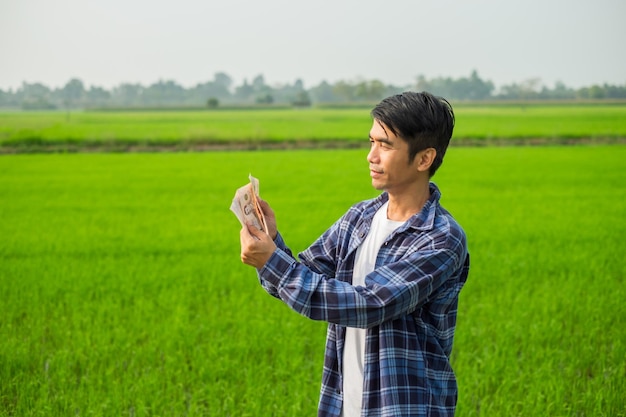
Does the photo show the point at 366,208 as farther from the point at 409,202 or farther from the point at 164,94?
the point at 164,94

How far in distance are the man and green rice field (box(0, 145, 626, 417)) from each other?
171cm

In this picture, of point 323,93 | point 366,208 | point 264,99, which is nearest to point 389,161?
point 366,208

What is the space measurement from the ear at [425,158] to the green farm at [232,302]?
1.93 metres

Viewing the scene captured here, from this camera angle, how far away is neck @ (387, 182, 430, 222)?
1592 mm

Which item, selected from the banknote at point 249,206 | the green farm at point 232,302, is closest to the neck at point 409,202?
the banknote at point 249,206

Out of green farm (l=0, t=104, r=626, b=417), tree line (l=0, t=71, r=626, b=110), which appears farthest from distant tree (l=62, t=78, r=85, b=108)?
green farm (l=0, t=104, r=626, b=417)

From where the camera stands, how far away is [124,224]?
8328 millimetres

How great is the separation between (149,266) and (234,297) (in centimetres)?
130

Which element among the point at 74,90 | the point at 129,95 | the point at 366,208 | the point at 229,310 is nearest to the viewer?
the point at 366,208

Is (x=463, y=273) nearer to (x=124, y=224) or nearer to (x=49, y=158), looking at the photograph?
(x=124, y=224)

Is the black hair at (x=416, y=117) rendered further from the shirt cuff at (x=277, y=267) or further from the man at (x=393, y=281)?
the shirt cuff at (x=277, y=267)

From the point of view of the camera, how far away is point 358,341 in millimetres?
1600

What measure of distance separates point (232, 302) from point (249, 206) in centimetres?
355

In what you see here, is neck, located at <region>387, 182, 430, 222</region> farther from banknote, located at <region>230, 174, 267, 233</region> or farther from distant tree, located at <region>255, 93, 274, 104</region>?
distant tree, located at <region>255, 93, 274, 104</region>
